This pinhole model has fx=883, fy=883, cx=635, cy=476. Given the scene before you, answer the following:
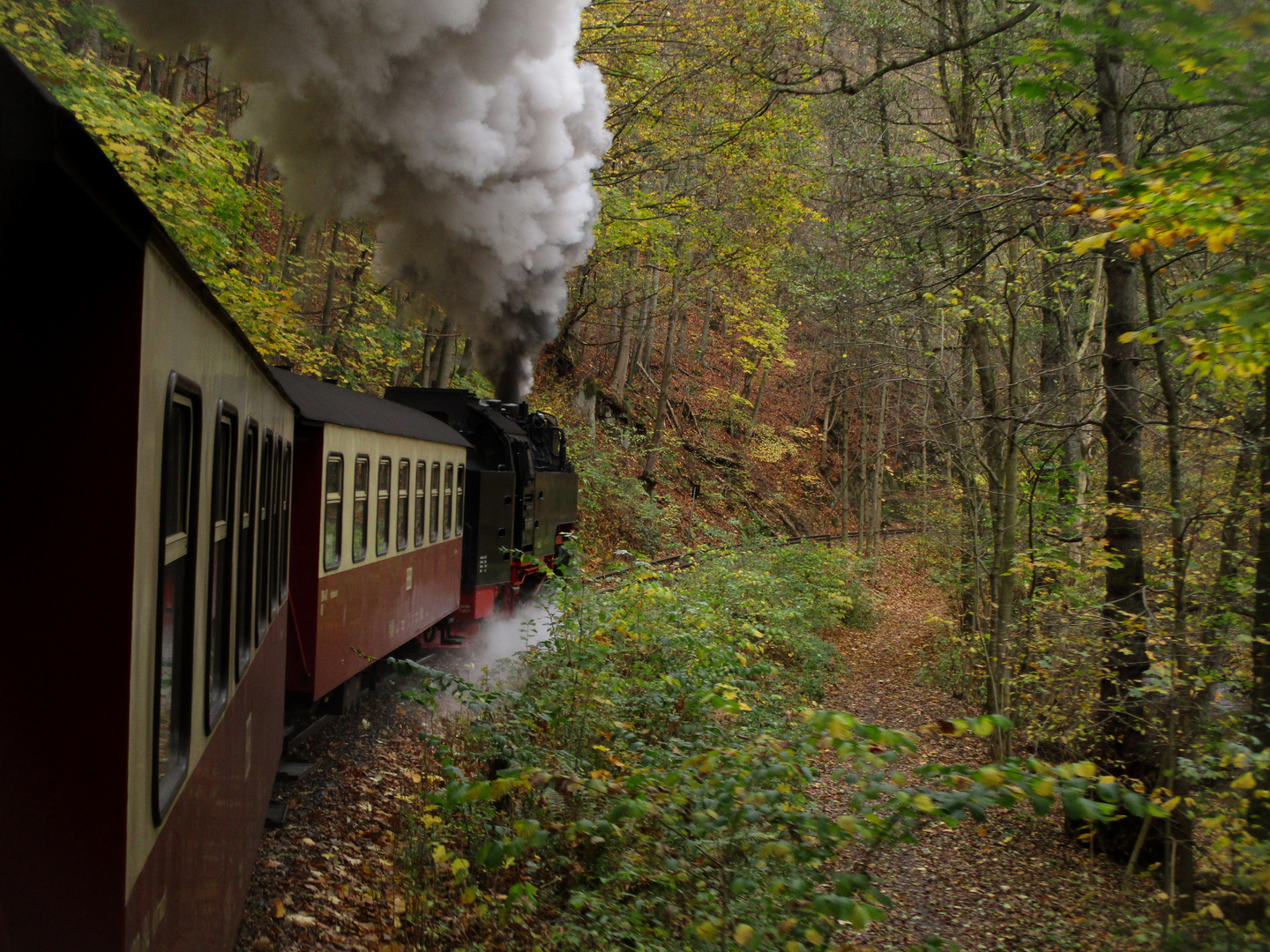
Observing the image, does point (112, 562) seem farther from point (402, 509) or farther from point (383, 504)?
point (402, 509)

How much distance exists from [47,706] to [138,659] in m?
0.16

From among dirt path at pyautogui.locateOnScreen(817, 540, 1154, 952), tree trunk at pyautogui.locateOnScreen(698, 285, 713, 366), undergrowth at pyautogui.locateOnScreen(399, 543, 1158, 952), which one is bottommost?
dirt path at pyautogui.locateOnScreen(817, 540, 1154, 952)

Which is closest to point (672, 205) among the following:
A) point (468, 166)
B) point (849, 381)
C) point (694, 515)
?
point (468, 166)

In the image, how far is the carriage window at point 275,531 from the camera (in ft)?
13.9

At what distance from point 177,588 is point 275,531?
2430mm

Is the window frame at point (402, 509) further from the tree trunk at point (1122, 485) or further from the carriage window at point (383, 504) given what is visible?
the tree trunk at point (1122, 485)

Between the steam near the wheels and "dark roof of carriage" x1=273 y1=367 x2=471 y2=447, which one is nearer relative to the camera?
"dark roof of carriage" x1=273 y1=367 x2=471 y2=447

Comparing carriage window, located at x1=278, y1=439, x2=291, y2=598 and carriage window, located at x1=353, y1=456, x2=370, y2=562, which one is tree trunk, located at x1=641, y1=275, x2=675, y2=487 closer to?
carriage window, located at x1=353, y1=456, x2=370, y2=562

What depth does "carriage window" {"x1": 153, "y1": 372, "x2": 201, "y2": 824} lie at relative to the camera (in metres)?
1.94

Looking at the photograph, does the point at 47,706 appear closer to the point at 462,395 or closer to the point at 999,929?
the point at 999,929

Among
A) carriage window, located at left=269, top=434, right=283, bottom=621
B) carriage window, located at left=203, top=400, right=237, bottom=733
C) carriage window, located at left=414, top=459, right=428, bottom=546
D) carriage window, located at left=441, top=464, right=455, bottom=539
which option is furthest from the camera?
carriage window, located at left=441, top=464, right=455, bottom=539

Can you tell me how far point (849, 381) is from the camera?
30.5 m

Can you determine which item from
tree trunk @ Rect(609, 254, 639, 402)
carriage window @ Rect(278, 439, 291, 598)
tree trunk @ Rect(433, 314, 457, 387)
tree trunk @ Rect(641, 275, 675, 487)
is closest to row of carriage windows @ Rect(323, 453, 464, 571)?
carriage window @ Rect(278, 439, 291, 598)

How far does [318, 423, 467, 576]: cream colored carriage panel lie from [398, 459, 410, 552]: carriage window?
1.4 inches
